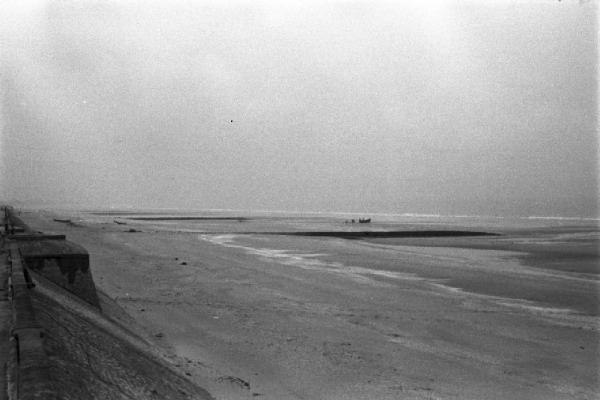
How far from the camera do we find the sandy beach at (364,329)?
7574 mm

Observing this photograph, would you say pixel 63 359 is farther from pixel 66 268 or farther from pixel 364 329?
pixel 364 329

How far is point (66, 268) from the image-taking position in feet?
30.8

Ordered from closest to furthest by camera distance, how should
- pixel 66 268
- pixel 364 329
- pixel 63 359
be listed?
pixel 63 359 → pixel 66 268 → pixel 364 329

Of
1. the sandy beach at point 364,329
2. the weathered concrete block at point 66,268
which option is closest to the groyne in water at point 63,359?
the weathered concrete block at point 66,268

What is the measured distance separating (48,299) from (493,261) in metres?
27.8

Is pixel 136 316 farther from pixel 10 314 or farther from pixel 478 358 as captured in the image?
pixel 478 358

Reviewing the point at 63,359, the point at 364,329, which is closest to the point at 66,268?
the point at 63,359

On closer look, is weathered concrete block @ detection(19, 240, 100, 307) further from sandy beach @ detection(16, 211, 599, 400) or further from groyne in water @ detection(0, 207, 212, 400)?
sandy beach @ detection(16, 211, 599, 400)

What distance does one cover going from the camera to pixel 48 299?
6359 mm

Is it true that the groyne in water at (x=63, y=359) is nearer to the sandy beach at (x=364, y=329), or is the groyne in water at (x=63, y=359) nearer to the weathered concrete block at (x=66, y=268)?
the weathered concrete block at (x=66, y=268)

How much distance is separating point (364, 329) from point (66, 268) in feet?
21.0

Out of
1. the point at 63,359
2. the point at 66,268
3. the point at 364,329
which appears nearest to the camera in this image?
the point at 63,359

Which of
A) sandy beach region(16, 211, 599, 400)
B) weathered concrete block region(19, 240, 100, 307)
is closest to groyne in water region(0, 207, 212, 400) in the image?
weathered concrete block region(19, 240, 100, 307)

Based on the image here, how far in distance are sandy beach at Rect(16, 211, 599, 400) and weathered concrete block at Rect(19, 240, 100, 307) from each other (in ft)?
4.13
